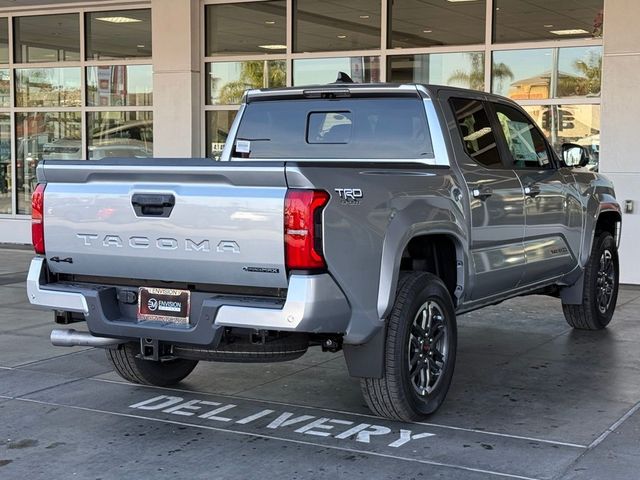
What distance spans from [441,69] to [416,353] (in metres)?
7.89

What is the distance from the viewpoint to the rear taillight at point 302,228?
4.55 m

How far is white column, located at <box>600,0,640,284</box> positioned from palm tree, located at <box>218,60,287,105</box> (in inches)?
190

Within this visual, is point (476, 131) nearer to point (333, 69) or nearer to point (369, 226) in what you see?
point (369, 226)

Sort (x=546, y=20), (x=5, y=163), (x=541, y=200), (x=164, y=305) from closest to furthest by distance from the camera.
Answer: (x=164, y=305) < (x=541, y=200) < (x=546, y=20) < (x=5, y=163)

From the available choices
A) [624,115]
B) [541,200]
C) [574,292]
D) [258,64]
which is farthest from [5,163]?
[541,200]

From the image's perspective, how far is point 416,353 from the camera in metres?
5.38

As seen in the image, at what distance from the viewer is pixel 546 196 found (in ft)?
23.0

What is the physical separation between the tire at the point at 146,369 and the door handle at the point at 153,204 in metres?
1.34

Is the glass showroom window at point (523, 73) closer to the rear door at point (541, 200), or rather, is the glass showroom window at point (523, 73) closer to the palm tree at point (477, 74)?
the palm tree at point (477, 74)

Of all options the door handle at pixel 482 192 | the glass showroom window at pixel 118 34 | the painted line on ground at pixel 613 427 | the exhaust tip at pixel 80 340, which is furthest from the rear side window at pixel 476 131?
the glass showroom window at pixel 118 34

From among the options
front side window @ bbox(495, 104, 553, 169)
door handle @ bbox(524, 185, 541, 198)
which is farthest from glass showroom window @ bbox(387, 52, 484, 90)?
door handle @ bbox(524, 185, 541, 198)

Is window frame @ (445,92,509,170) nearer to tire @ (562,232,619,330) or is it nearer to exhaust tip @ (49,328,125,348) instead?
tire @ (562,232,619,330)

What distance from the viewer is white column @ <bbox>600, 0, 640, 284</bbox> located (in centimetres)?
1101

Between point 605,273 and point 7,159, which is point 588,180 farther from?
point 7,159
